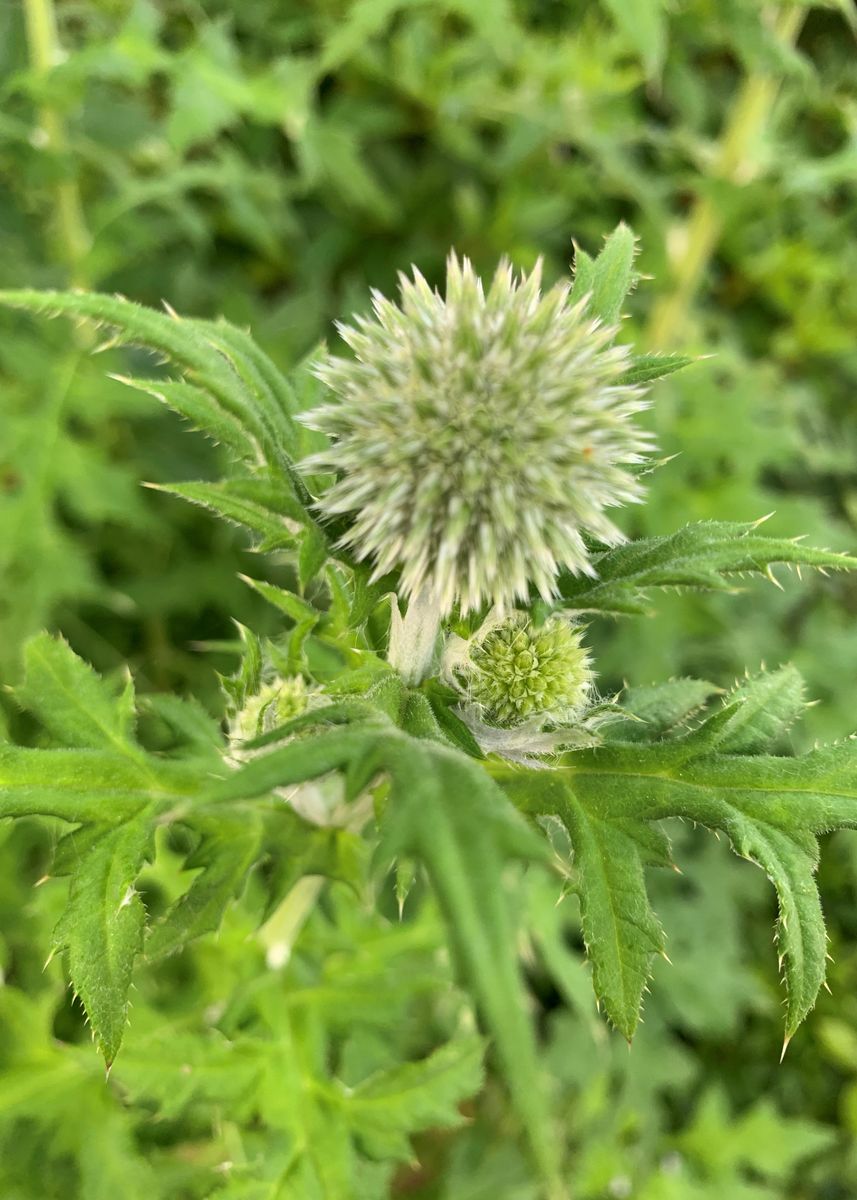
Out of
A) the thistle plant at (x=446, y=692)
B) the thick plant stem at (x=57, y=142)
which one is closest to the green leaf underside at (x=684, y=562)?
the thistle plant at (x=446, y=692)

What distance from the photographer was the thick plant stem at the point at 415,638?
56.7 inches

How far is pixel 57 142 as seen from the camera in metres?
2.95

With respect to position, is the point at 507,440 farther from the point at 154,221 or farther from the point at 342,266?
the point at 342,266

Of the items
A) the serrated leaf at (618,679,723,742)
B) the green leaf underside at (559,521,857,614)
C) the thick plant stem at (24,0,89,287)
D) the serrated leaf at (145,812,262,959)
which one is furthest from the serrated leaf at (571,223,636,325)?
the thick plant stem at (24,0,89,287)

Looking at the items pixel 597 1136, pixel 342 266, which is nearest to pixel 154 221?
pixel 342 266

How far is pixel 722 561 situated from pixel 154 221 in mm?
3092

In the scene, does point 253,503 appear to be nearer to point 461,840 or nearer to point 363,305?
point 461,840

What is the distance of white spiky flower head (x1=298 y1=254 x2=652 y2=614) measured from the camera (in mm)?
1265

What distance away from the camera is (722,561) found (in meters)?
1.35

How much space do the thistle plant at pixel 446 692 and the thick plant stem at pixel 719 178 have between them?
2.28m

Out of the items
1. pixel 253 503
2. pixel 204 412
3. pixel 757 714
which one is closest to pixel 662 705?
pixel 757 714

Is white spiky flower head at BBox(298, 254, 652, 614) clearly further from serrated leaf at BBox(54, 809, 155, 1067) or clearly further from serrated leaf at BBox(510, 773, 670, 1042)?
serrated leaf at BBox(54, 809, 155, 1067)

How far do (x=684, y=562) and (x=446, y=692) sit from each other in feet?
1.38

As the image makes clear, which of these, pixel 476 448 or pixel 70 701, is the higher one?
pixel 476 448
